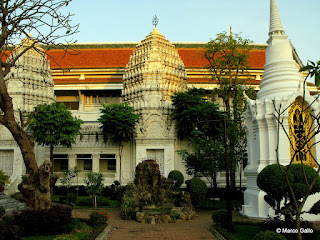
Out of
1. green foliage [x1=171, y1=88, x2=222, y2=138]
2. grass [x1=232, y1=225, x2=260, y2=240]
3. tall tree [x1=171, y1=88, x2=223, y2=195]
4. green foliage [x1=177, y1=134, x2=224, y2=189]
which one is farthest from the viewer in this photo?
green foliage [x1=171, y1=88, x2=222, y2=138]

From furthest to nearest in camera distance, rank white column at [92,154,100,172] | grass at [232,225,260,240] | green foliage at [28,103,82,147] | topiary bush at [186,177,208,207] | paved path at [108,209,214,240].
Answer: white column at [92,154,100,172], green foliage at [28,103,82,147], topiary bush at [186,177,208,207], paved path at [108,209,214,240], grass at [232,225,260,240]

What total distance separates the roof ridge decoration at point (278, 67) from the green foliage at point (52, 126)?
11776 mm

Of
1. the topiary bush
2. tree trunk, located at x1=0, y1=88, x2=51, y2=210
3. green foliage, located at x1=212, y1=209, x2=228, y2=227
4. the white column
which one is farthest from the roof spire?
the white column

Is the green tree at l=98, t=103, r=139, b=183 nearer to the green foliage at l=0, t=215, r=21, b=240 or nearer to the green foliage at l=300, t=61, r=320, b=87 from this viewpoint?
the green foliage at l=0, t=215, r=21, b=240

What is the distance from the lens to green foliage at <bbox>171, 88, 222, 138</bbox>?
69.2 ft

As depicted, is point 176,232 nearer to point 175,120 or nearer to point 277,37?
point 277,37

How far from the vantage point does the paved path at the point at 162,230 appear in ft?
35.4

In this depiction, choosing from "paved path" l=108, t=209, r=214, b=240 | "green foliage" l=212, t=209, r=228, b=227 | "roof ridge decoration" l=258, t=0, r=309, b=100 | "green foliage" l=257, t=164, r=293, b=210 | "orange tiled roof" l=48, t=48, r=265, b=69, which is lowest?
"paved path" l=108, t=209, r=214, b=240

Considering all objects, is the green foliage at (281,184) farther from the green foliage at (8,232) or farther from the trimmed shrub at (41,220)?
the green foliage at (8,232)

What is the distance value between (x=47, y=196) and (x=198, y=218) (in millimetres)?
7156

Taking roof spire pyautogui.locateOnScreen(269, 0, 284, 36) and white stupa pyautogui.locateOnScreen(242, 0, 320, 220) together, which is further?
roof spire pyautogui.locateOnScreen(269, 0, 284, 36)

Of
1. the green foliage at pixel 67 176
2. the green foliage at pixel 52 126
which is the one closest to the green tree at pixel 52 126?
the green foliage at pixel 52 126

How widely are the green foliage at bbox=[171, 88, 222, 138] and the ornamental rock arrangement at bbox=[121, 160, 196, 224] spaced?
6.05m

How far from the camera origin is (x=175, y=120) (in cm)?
2312
